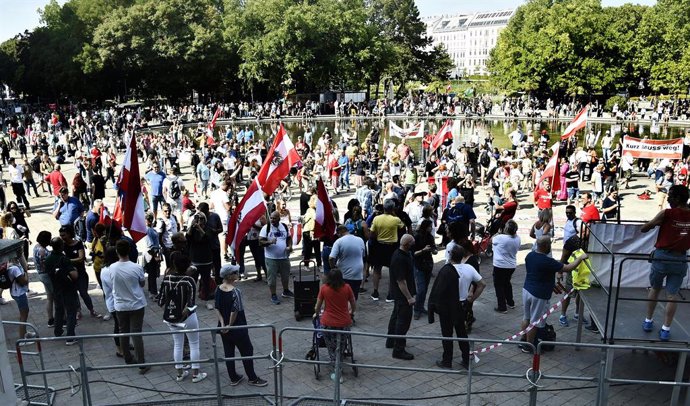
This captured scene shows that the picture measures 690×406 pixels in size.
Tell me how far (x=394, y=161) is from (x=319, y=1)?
4949 cm

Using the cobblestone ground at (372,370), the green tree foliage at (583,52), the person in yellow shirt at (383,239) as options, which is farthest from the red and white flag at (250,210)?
the green tree foliage at (583,52)

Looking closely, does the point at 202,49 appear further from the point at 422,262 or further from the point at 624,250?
A: the point at 624,250

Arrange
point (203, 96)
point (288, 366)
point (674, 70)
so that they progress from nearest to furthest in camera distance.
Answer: point (288, 366), point (674, 70), point (203, 96)

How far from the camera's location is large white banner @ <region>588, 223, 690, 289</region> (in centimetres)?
1005

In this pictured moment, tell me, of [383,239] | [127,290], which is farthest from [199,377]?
[383,239]

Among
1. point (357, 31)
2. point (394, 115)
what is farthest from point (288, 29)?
point (394, 115)

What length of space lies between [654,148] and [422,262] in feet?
42.5

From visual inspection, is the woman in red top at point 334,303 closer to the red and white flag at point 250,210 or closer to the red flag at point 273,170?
the red and white flag at point 250,210

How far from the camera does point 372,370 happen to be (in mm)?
9070

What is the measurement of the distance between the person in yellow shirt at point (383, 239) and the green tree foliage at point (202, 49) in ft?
164

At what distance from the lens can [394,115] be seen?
60.4 metres

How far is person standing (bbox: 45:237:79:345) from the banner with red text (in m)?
17.5

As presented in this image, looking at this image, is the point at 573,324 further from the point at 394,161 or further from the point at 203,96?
the point at 203,96

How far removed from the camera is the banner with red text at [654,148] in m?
19.4
